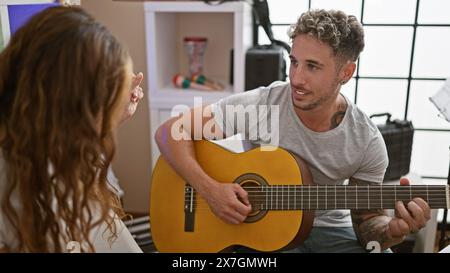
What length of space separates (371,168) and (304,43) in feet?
1.01

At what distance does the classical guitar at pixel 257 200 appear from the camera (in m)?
0.94

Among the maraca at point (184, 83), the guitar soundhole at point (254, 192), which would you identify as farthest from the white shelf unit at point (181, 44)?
the guitar soundhole at point (254, 192)

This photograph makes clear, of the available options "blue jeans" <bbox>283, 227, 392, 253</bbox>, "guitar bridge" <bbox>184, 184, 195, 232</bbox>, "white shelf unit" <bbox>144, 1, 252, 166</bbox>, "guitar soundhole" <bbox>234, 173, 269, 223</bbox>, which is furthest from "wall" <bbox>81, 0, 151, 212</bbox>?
"blue jeans" <bbox>283, 227, 392, 253</bbox>

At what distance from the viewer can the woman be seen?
639 millimetres

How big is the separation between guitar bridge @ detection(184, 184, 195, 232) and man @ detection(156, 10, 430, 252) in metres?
0.02

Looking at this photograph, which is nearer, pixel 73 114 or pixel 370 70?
pixel 73 114

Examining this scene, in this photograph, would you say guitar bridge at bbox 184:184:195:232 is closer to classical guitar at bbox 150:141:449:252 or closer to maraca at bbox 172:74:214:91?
classical guitar at bbox 150:141:449:252


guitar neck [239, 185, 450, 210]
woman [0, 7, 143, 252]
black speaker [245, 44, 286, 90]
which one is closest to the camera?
woman [0, 7, 143, 252]

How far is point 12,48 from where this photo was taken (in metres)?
0.65

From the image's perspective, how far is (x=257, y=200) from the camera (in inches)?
40.1

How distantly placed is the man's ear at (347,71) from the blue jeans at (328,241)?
1.12ft
